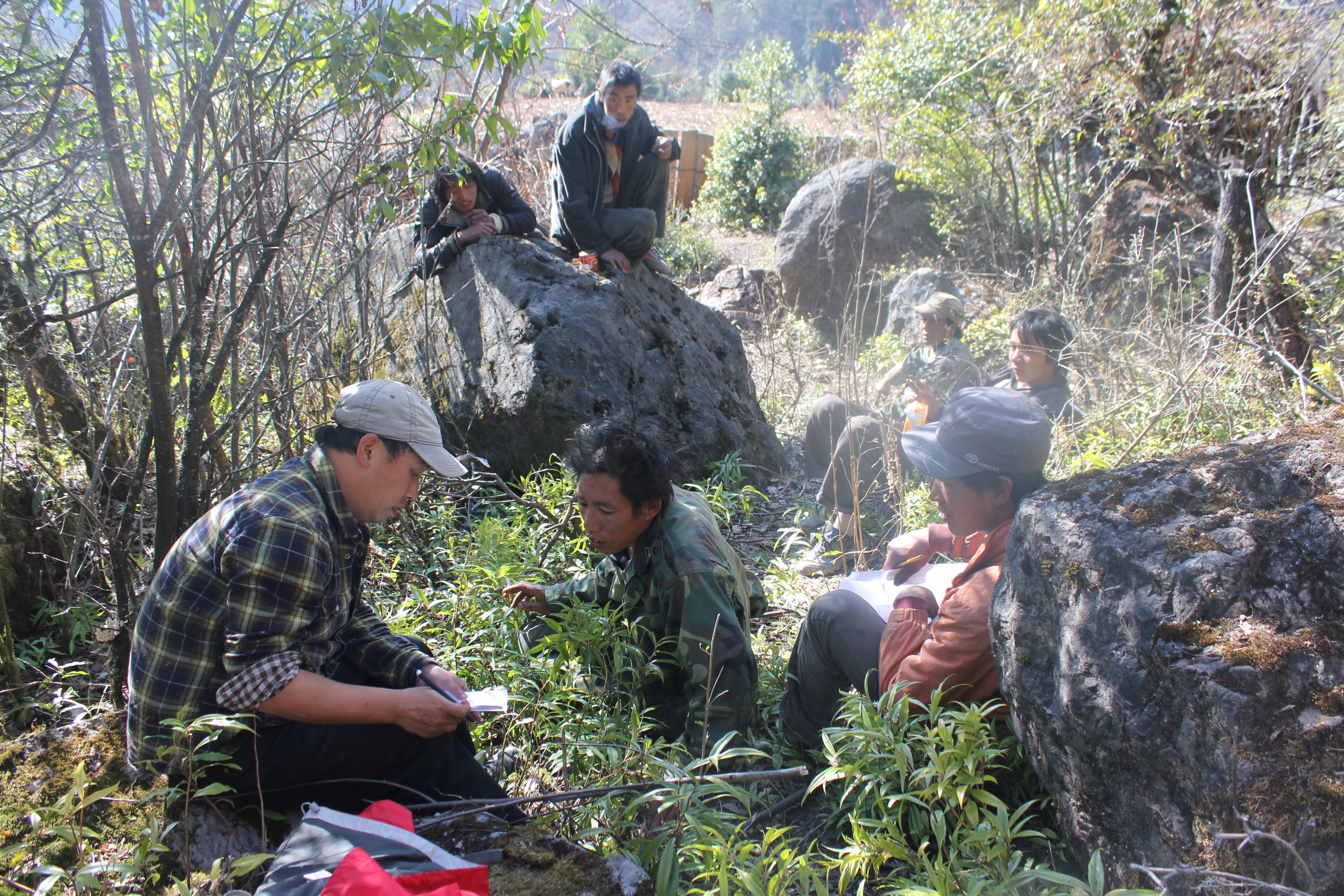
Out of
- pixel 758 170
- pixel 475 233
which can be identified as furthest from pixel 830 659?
pixel 758 170

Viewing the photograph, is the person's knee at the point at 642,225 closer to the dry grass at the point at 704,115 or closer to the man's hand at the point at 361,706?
the dry grass at the point at 704,115

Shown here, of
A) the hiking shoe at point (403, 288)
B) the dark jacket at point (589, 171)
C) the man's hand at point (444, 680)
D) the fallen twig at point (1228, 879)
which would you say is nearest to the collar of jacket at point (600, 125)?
the dark jacket at point (589, 171)

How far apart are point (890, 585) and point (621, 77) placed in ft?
11.7

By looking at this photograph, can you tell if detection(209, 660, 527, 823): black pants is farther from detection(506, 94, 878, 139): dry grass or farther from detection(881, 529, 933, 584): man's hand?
detection(506, 94, 878, 139): dry grass

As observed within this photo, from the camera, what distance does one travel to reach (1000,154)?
8797 mm

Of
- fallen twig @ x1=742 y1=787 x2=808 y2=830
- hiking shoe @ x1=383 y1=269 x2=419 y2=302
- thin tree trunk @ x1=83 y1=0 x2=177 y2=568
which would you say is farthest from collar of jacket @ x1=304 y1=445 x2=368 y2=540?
hiking shoe @ x1=383 y1=269 x2=419 y2=302

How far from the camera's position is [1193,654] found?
142 cm

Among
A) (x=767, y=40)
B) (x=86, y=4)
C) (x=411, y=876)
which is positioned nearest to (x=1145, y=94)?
(x=86, y=4)

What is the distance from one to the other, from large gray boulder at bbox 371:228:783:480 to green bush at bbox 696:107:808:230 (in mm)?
8633

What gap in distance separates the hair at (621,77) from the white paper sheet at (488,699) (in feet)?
12.6

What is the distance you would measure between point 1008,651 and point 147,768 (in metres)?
2.11

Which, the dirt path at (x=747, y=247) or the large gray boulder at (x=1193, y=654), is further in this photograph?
the dirt path at (x=747, y=247)

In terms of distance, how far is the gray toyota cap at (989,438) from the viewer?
213 cm

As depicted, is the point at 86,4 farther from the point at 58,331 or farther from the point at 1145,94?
the point at 1145,94
